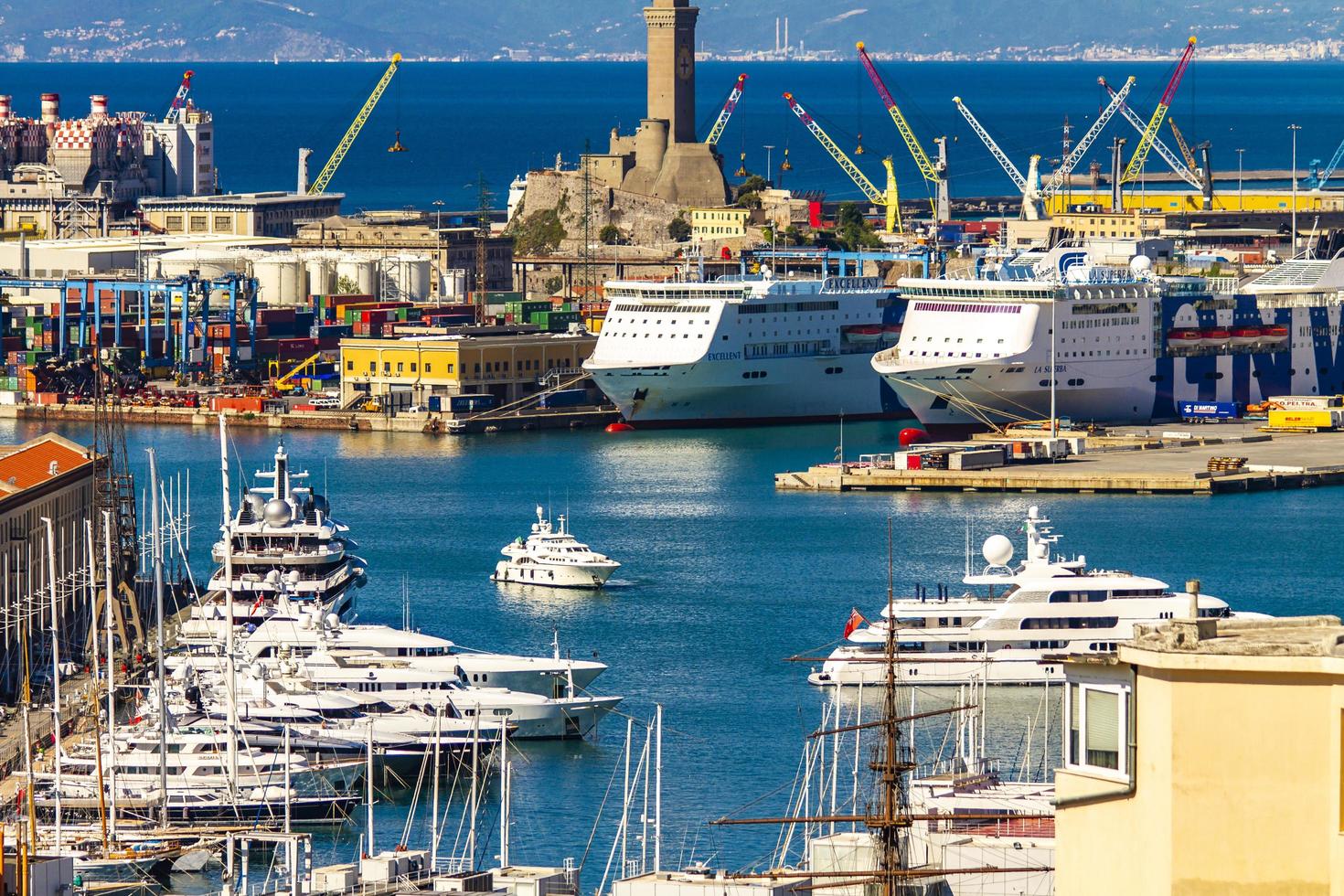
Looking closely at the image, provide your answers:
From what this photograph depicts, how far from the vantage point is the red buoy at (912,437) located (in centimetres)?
4378

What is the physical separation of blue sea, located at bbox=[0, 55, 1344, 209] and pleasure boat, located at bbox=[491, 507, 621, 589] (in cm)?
6871

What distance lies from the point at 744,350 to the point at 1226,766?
145 feet

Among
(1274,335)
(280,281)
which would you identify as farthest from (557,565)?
(280,281)

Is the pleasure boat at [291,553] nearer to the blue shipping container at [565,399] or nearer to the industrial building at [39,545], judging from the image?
the industrial building at [39,545]

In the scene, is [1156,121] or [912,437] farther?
[1156,121]

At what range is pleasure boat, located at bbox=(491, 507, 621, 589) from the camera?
1181 inches

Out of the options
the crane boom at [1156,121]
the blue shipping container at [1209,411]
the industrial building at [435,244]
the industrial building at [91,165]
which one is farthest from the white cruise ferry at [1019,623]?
the crane boom at [1156,121]

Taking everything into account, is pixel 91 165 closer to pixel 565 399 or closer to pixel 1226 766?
pixel 565 399

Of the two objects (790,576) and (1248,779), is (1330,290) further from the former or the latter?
(1248,779)

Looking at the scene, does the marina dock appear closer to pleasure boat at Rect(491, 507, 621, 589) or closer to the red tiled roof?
pleasure boat at Rect(491, 507, 621, 589)

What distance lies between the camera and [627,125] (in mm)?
137750

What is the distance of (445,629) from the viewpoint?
27.2 meters

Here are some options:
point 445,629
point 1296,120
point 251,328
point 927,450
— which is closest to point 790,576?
point 445,629

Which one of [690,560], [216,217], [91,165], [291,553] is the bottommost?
[690,560]
